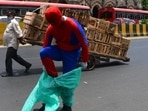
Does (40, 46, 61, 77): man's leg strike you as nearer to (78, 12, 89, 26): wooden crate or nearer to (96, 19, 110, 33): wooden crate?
(78, 12, 89, 26): wooden crate

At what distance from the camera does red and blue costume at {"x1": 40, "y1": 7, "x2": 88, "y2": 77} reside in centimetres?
542

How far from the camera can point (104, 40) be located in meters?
11.1

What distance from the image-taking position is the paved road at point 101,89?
647 cm

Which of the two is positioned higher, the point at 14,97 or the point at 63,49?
the point at 63,49

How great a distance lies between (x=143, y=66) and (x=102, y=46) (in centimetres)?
148

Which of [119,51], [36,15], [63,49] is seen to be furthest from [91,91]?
[119,51]

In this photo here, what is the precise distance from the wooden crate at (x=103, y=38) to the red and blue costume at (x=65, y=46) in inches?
209

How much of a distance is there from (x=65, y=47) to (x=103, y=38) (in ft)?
18.6

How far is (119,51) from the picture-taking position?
457 inches

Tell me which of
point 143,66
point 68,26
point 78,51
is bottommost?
point 143,66

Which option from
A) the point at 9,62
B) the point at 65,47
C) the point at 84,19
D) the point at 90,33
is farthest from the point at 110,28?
the point at 65,47

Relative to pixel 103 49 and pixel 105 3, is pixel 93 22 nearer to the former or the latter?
pixel 103 49

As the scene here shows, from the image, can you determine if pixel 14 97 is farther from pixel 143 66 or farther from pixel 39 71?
pixel 143 66

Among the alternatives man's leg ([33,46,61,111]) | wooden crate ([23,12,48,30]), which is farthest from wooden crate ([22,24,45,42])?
man's leg ([33,46,61,111])
